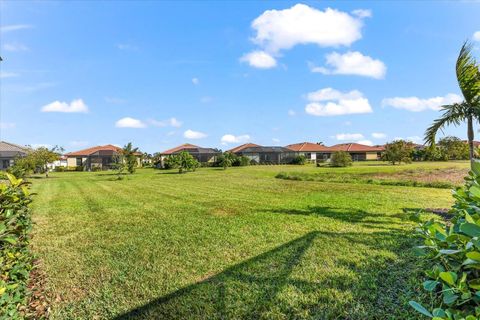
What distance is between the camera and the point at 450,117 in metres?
7.68

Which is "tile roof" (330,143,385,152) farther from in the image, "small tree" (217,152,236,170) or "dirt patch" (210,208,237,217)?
"dirt patch" (210,208,237,217)

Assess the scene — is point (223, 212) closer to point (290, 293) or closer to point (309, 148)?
point (290, 293)

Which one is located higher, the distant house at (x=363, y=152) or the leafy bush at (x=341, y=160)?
the distant house at (x=363, y=152)

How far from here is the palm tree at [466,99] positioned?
22.8 feet

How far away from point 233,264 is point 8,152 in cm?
5750

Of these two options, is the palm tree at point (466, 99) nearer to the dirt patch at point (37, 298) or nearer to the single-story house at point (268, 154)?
the dirt patch at point (37, 298)

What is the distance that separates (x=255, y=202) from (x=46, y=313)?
8094 mm

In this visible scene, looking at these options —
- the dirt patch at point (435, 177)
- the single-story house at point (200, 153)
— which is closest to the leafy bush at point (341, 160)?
the dirt patch at point (435, 177)

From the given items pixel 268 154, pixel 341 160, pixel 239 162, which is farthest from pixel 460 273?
pixel 268 154

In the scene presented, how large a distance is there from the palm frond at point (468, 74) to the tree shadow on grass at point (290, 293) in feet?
16.2

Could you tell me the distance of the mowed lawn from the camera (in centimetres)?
355

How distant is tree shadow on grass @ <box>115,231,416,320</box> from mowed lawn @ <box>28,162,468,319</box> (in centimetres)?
1

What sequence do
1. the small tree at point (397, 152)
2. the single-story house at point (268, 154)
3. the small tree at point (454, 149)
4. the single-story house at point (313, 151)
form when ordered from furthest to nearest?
1. the single-story house at point (313, 151)
2. the single-story house at point (268, 154)
3. the small tree at point (454, 149)
4. the small tree at point (397, 152)

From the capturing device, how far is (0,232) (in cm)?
243
